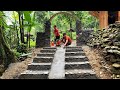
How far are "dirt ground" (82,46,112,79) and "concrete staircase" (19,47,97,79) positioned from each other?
0.18 meters

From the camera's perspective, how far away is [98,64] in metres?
7.95

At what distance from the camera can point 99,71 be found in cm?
739

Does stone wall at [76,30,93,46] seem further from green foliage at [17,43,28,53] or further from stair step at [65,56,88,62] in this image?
stair step at [65,56,88,62]

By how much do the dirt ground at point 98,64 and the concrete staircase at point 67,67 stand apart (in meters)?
0.18

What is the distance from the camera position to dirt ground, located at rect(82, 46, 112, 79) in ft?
23.1

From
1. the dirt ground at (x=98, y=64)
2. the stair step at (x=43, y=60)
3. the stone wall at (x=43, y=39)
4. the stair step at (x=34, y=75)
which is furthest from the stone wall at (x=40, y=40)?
the stair step at (x=34, y=75)

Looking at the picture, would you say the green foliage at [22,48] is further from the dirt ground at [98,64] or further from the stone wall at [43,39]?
the dirt ground at [98,64]

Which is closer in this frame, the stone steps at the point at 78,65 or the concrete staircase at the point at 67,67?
the concrete staircase at the point at 67,67

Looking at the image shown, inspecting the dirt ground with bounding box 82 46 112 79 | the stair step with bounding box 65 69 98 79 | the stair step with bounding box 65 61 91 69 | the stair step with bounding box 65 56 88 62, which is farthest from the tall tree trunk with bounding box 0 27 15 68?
the dirt ground with bounding box 82 46 112 79

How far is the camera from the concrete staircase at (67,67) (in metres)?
7.05

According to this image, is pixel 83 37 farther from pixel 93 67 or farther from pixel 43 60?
pixel 93 67
